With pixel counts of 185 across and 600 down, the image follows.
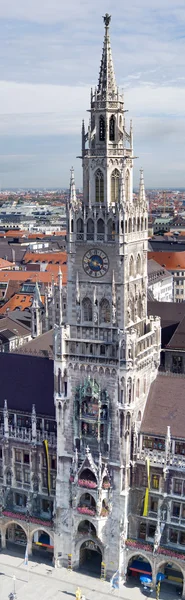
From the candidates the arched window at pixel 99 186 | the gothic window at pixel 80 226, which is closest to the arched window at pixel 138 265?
the gothic window at pixel 80 226

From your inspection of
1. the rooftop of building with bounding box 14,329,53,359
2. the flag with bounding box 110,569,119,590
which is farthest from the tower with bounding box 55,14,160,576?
the rooftop of building with bounding box 14,329,53,359

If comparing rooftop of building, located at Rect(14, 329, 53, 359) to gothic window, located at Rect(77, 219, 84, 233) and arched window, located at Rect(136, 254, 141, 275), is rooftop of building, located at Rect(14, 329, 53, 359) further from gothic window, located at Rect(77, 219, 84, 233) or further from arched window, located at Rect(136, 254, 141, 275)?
gothic window, located at Rect(77, 219, 84, 233)

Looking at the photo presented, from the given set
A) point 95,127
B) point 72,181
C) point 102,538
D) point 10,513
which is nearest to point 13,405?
point 10,513

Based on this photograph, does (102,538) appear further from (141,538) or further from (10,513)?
(10,513)

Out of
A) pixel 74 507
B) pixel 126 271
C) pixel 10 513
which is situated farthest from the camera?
pixel 10 513

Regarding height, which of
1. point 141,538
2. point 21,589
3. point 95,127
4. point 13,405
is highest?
point 95,127

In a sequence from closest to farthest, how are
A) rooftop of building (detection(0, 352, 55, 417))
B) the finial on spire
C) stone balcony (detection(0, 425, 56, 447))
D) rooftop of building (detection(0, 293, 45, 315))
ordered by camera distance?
the finial on spire, stone balcony (detection(0, 425, 56, 447)), rooftop of building (detection(0, 352, 55, 417)), rooftop of building (detection(0, 293, 45, 315))
